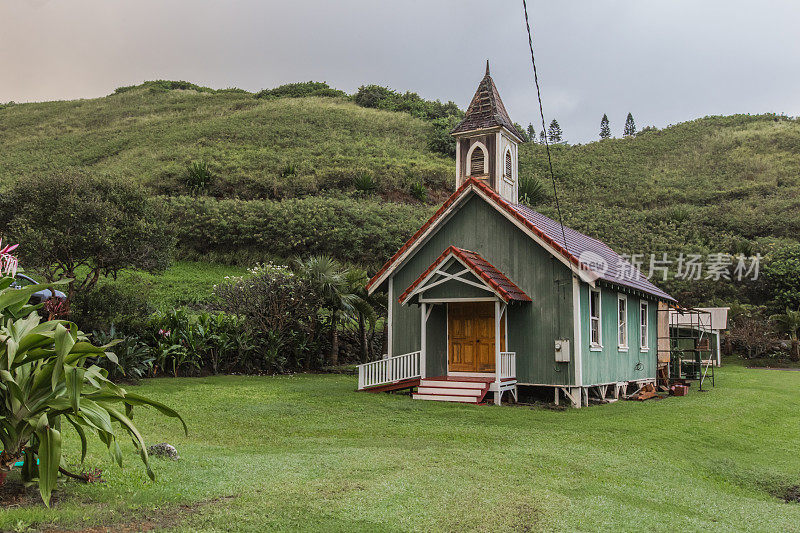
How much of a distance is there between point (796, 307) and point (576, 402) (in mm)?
22901

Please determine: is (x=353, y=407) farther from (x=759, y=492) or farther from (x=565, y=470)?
(x=759, y=492)

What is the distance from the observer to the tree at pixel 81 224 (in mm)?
15891

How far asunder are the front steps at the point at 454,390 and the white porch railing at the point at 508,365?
424 mm

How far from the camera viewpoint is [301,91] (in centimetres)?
7200

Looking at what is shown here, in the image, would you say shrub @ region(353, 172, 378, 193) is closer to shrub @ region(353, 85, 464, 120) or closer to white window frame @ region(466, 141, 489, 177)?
white window frame @ region(466, 141, 489, 177)

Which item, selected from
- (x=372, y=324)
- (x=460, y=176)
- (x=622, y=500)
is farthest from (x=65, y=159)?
(x=622, y=500)

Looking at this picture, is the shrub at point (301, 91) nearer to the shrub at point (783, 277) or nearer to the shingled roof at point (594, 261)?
the shrub at point (783, 277)

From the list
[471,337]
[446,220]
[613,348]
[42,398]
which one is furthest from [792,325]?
[42,398]

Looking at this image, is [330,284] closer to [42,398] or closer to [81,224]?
[81,224]

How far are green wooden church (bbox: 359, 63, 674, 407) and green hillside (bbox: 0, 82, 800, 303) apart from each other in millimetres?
14416

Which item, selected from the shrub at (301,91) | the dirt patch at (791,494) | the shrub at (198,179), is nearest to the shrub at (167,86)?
the shrub at (301,91)

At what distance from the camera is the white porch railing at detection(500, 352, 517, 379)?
1510cm

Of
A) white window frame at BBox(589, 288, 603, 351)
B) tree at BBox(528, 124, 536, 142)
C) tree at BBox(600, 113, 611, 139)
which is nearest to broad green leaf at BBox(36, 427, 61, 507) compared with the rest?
white window frame at BBox(589, 288, 603, 351)

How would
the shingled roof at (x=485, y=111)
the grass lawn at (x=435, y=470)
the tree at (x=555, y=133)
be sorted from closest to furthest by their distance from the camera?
the grass lawn at (x=435, y=470), the shingled roof at (x=485, y=111), the tree at (x=555, y=133)
